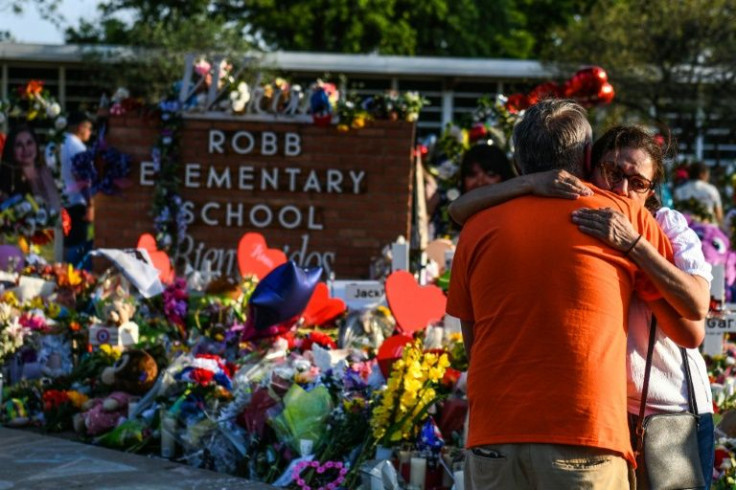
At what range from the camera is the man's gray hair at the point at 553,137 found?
3.12 metres

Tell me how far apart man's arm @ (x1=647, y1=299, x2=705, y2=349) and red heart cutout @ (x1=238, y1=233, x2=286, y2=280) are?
556 cm

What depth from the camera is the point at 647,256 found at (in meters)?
3.04

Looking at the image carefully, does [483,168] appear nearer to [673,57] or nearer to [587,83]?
[587,83]

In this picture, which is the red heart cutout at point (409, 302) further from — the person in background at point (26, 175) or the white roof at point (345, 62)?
the white roof at point (345, 62)

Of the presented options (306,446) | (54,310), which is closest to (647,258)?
(306,446)

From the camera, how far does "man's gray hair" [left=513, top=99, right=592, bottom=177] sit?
123 inches

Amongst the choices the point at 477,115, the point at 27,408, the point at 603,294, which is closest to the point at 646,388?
the point at 603,294

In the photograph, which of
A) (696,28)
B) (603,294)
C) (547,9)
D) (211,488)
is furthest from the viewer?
(547,9)

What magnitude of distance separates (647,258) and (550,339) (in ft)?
0.98

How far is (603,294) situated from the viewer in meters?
3.01

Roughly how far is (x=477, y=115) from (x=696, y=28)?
52.1ft

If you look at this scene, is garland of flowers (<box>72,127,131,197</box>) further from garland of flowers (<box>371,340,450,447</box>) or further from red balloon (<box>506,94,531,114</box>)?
garland of flowers (<box>371,340,450,447</box>)

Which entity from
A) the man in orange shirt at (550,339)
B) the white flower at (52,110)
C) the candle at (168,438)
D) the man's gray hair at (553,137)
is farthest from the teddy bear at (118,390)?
the white flower at (52,110)

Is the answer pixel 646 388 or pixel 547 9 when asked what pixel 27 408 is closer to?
pixel 646 388
